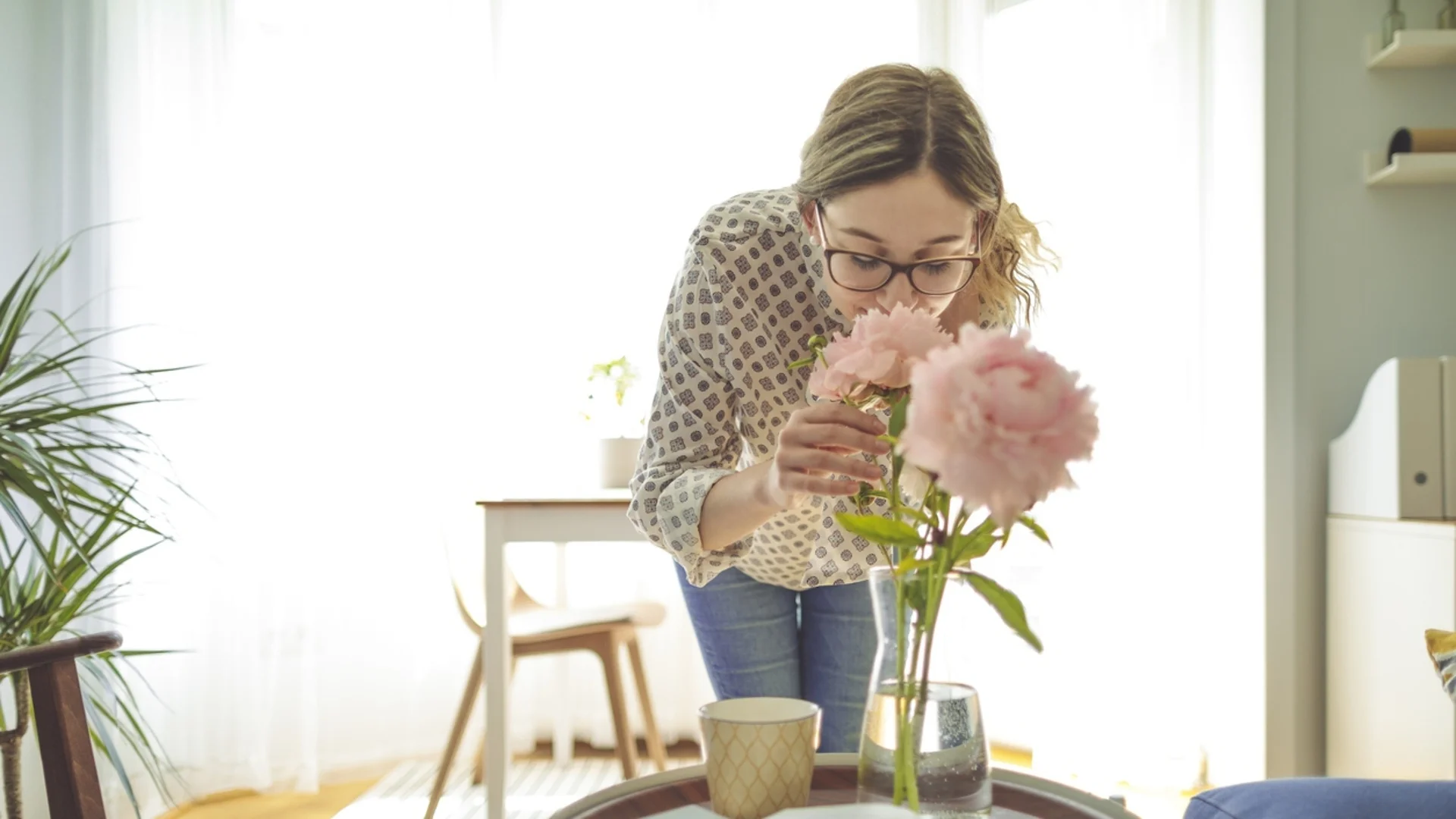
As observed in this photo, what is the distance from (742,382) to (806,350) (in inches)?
4.8

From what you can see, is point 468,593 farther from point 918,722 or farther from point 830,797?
point 918,722

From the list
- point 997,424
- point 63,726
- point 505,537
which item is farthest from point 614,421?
point 997,424

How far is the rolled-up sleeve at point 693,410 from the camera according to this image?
1.14 m

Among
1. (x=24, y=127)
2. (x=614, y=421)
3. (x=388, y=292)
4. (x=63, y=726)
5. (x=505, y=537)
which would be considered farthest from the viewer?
(x=388, y=292)

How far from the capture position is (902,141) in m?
1.06

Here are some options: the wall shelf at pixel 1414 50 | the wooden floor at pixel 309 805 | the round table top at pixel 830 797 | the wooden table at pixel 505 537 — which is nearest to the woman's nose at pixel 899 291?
the round table top at pixel 830 797

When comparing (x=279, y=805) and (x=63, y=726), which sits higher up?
(x=63, y=726)

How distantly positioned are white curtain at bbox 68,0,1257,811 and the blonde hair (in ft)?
5.86

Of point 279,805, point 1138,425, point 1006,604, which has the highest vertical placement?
point 1138,425

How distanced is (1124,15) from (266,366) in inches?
107

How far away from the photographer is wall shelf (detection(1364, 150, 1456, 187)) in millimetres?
2279

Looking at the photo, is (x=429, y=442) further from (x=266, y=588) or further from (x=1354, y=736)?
(x=1354, y=736)

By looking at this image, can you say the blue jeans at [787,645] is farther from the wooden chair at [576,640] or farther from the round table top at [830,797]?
the wooden chair at [576,640]

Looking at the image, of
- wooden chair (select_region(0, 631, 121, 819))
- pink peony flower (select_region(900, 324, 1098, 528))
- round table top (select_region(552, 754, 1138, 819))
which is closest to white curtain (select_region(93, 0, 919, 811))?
wooden chair (select_region(0, 631, 121, 819))
